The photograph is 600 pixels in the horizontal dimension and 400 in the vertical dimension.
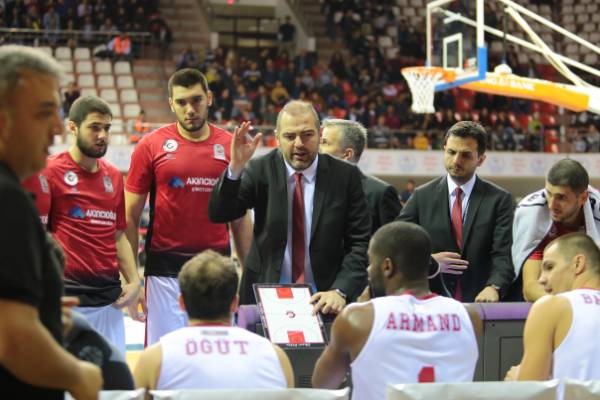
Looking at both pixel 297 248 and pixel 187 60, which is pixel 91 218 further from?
pixel 187 60

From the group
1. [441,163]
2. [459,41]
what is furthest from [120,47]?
[459,41]

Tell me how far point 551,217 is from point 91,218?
2.93 m

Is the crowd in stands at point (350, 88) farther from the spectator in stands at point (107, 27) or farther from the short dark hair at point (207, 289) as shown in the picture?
the short dark hair at point (207, 289)

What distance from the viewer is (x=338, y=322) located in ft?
11.9

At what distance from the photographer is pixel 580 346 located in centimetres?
373

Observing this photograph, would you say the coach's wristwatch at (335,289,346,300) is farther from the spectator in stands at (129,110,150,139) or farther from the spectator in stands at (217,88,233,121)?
the spectator in stands at (217,88,233,121)

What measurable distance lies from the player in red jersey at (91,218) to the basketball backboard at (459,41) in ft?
30.8

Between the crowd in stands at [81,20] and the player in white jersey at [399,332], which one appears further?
the crowd in stands at [81,20]

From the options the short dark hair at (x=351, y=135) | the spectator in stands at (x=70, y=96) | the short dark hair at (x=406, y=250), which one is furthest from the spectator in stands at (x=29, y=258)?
the spectator in stands at (x=70, y=96)

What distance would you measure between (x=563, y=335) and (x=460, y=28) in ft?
41.5

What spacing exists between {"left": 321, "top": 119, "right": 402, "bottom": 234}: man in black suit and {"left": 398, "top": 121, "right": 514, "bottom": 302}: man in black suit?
0.30 m

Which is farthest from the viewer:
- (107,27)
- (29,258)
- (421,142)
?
(107,27)

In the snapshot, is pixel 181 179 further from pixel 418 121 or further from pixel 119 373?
pixel 418 121

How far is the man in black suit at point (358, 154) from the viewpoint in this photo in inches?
245
